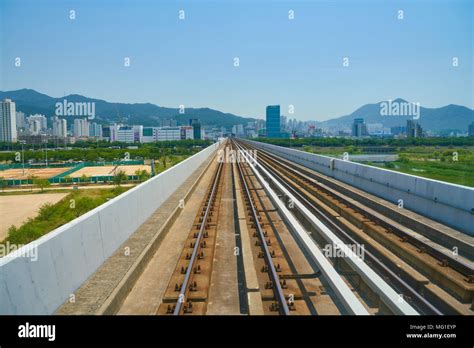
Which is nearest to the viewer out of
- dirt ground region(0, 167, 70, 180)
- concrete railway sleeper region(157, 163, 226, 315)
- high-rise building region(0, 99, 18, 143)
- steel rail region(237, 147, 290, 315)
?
steel rail region(237, 147, 290, 315)

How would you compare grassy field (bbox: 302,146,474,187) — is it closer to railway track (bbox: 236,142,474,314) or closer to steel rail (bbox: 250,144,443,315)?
railway track (bbox: 236,142,474,314)

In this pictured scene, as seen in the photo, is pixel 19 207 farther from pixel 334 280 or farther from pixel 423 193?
pixel 334 280

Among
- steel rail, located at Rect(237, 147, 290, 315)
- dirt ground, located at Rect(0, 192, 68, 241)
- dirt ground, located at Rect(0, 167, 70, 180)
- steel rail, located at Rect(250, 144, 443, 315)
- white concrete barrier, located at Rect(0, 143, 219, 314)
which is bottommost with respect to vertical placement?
dirt ground, located at Rect(0, 192, 68, 241)

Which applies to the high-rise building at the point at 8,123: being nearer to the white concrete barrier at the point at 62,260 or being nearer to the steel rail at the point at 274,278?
the white concrete barrier at the point at 62,260

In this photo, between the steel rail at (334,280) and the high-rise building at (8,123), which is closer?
the steel rail at (334,280)

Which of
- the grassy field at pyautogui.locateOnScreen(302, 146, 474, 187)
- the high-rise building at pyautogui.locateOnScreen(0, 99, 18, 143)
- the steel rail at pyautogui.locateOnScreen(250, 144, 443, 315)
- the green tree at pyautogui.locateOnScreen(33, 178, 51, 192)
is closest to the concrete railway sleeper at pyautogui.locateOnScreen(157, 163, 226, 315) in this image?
the steel rail at pyautogui.locateOnScreen(250, 144, 443, 315)

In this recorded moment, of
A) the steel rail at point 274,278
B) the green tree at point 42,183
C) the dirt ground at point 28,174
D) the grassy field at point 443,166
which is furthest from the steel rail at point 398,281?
the dirt ground at point 28,174

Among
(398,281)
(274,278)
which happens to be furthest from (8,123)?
(398,281)
